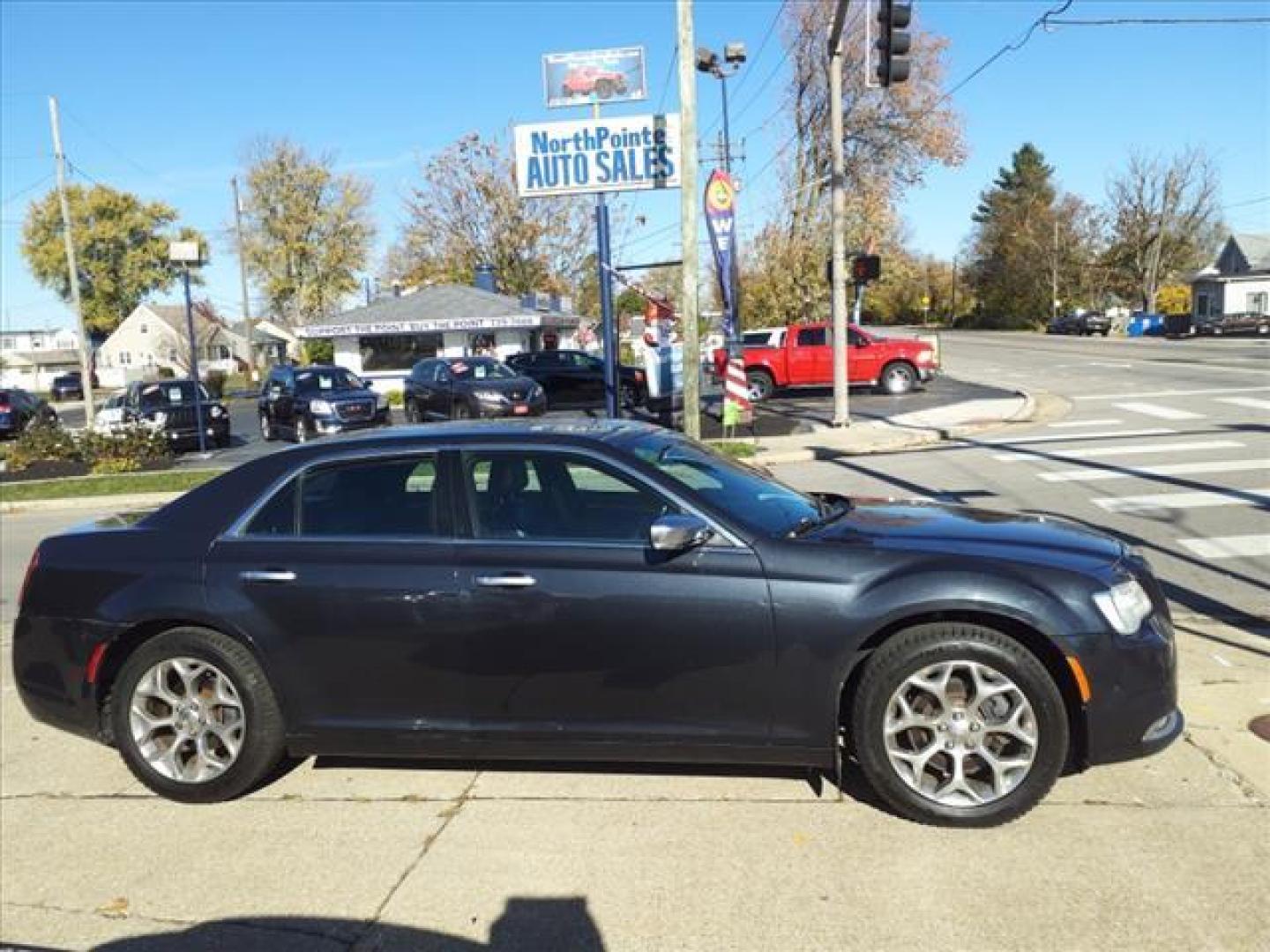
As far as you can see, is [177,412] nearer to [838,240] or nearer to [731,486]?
[838,240]

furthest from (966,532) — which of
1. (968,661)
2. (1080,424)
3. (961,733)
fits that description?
(1080,424)

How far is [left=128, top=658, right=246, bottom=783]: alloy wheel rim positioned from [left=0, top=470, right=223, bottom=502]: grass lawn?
11.9m

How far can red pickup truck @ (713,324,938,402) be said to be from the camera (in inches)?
998

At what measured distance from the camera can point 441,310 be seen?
39250 mm

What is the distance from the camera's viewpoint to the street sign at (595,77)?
17.4 meters

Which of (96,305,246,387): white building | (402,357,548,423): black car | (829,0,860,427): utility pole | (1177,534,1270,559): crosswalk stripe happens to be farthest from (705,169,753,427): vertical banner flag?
(96,305,246,387): white building

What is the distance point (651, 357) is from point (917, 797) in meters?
17.3

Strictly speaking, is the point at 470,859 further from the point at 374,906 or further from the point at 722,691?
the point at 722,691

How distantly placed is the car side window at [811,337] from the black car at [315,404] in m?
10.8

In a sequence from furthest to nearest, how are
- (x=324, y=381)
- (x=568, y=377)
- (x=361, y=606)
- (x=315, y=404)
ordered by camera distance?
(x=568, y=377)
(x=324, y=381)
(x=315, y=404)
(x=361, y=606)

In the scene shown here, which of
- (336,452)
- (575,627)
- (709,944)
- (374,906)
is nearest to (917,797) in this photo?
(709,944)

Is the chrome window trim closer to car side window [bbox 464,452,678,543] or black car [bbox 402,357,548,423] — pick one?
car side window [bbox 464,452,678,543]

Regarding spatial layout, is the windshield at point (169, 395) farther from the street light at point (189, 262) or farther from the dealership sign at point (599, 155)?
the dealership sign at point (599, 155)

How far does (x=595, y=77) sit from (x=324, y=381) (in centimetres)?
941
